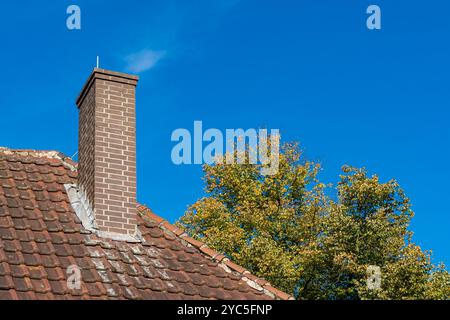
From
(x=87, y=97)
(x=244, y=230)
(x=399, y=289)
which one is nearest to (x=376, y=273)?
(x=399, y=289)

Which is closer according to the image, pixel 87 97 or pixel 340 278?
pixel 87 97

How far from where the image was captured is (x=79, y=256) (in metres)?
11.2

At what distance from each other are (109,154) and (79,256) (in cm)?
191

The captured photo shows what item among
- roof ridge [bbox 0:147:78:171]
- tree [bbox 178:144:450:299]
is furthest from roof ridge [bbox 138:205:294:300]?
tree [bbox 178:144:450:299]

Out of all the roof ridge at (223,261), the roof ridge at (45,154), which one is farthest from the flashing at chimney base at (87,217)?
the roof ridge at (45,154)

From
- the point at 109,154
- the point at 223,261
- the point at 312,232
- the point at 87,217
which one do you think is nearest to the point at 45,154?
the point at 109,154

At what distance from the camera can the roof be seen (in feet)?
34.6

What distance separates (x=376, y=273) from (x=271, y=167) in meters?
11.2

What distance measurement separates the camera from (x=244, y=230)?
132 feet

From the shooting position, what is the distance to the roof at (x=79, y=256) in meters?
10.5

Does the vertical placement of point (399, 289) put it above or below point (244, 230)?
below

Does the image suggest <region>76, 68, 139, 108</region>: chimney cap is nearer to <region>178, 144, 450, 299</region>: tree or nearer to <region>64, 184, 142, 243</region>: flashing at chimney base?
<region>64, 184, 142, 243</region>: flashing at chimney base

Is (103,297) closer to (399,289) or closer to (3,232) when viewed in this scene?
(3,232)

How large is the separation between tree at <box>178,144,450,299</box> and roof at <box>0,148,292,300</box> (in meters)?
20.7
